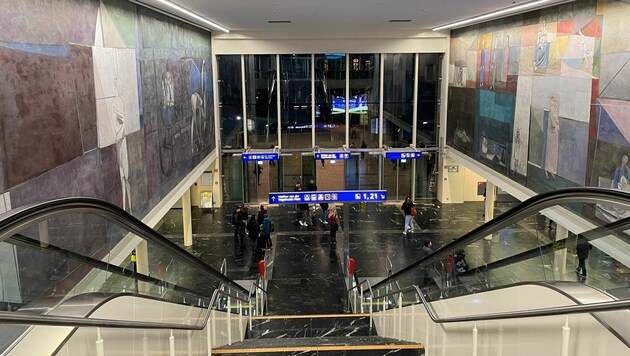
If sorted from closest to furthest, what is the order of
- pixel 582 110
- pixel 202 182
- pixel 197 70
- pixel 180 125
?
pixel 582 110
pixel 180 125
pixel 197 70
pixel 202 182

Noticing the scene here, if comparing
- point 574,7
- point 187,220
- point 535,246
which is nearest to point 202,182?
point 187,220

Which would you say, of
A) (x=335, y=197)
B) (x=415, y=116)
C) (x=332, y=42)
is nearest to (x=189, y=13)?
(x=335, y=197)

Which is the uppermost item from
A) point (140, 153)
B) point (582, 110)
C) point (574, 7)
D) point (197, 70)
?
point (574, 7)

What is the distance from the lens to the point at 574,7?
1204 centimetres

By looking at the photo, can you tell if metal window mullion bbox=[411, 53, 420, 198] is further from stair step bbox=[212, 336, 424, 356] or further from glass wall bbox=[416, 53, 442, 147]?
stair step bbox=[212, 336, 424, 356]

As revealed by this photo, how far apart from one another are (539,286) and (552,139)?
412 inches

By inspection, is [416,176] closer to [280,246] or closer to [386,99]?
[386,99]

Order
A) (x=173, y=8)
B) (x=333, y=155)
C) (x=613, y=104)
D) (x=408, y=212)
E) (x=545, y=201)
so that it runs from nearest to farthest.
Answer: (x=545, y=201) < (x=613, y=104) < (x=173, y=8) < (x=408, y=212) < (x=333, y=155)

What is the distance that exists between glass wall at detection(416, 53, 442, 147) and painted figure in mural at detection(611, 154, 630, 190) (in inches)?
510

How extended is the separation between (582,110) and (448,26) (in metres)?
8.81

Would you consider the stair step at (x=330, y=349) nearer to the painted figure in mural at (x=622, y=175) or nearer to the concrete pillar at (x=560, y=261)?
the concrete pillar at (x=560, y=261)

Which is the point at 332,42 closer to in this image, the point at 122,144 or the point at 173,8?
the point at 173,8

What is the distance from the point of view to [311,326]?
9.11 metres

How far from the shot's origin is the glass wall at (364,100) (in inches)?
875
